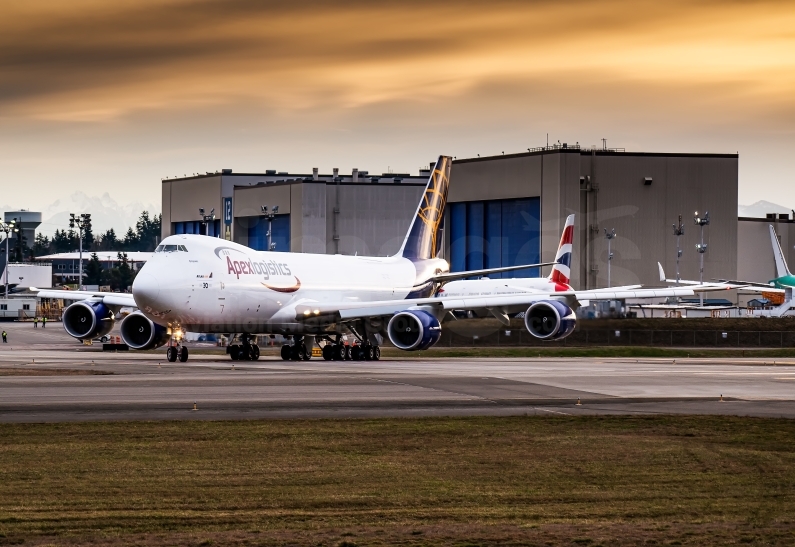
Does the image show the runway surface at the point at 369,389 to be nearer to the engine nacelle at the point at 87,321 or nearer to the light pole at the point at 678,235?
the engine nacelle at the point at 87,321

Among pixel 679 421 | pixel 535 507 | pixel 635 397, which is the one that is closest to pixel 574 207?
pixel 635 397

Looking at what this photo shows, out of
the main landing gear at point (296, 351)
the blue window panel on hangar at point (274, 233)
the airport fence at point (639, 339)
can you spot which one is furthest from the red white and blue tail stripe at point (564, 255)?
the blue window panel on hangar at point (274, 233)

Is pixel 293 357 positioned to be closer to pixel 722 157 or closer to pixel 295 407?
pixel 295 407

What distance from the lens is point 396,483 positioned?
18.5 metres

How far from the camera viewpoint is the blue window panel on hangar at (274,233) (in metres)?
151

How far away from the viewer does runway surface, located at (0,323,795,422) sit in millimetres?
30375

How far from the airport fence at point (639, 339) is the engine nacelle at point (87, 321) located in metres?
33.3

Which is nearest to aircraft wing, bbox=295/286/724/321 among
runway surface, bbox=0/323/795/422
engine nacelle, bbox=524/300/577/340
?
engine nacelle, bbox=524/300/577/340

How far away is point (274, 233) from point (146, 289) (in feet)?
338

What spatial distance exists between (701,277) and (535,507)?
104246 millimetres

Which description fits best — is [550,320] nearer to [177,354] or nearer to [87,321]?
[177,354]

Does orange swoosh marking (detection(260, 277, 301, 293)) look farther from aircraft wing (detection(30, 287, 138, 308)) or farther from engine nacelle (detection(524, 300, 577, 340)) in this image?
engine nacelle (detection(524, 300, 577, 340))

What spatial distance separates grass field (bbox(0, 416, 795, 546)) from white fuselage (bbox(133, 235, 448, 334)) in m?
26.6

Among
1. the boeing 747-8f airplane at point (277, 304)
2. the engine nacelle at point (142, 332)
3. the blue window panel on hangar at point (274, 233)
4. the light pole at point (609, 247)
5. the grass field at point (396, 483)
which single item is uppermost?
the blue window panel on hangar at point (274, 233)
